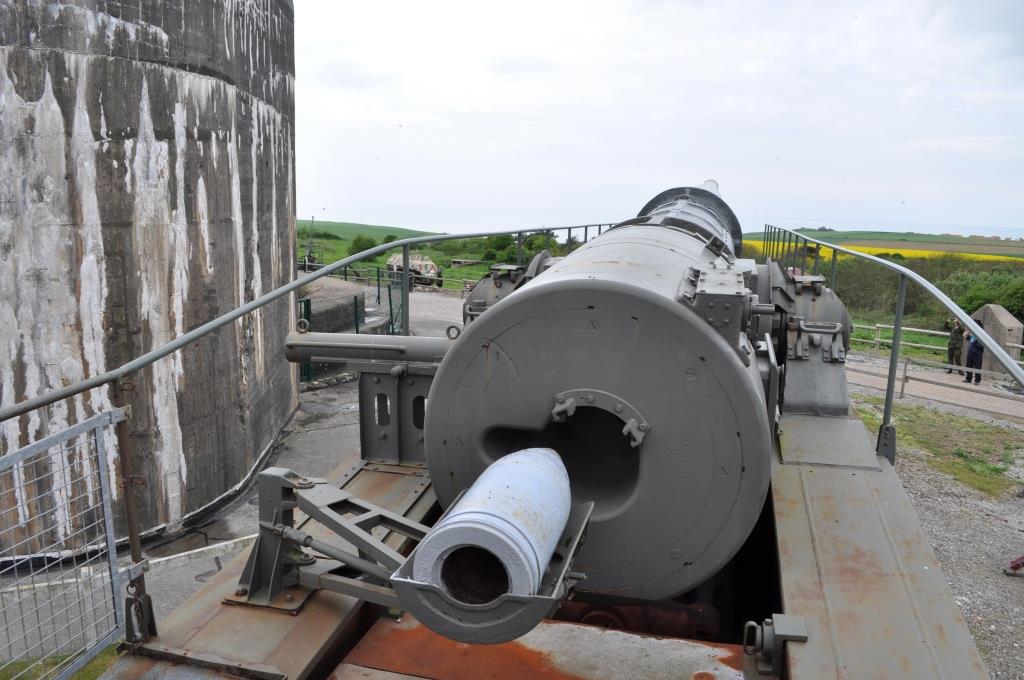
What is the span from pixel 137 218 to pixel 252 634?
6.03m

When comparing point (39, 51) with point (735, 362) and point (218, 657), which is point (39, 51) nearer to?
point (218, 657)

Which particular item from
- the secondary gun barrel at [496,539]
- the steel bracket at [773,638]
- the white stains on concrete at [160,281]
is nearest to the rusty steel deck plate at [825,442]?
the steel bracket at [773,638]

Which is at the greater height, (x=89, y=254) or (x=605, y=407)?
(x=89, y=254)

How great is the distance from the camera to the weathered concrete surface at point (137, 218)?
289 inches

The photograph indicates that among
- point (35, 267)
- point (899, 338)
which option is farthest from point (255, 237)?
point (899, 338)

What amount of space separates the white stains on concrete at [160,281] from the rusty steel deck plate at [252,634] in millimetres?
5401

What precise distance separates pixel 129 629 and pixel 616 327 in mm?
2068

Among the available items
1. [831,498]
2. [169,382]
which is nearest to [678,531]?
[831,498]

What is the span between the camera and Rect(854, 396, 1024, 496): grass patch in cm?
1030

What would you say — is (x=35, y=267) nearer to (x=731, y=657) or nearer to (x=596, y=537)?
(x=596, y=537)

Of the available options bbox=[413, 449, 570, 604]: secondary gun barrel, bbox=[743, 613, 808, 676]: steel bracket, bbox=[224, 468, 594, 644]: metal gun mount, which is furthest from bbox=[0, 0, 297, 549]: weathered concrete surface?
bbox=[743, 613, 808, 676]: steel bracket

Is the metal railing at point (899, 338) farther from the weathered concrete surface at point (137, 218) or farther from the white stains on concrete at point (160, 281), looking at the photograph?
the white stains on concrete at point (160, 281)

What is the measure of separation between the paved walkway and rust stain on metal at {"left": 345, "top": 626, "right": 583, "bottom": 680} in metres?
11.7

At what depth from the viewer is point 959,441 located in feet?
39.0
